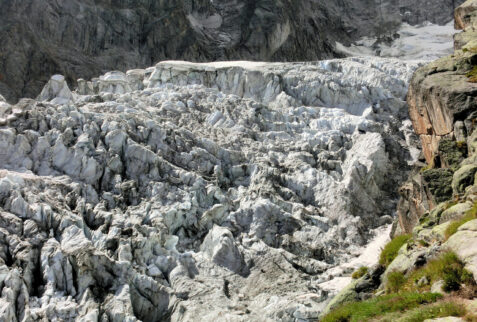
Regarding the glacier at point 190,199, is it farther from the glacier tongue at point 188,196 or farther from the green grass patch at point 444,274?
the green grass patch at point 444,274

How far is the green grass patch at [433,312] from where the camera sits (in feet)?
32.9

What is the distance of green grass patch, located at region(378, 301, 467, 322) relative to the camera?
1002cm

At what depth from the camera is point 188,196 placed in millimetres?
32250

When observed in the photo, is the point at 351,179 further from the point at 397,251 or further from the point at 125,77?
the point at 125,77

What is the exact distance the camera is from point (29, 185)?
2923 cm

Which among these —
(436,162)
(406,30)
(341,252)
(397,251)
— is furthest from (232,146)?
(406,30)

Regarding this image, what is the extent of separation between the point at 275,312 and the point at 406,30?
77537 millimetres

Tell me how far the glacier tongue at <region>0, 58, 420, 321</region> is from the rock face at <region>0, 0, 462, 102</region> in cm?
1633

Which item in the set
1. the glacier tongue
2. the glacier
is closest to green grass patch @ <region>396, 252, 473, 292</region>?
the glacier

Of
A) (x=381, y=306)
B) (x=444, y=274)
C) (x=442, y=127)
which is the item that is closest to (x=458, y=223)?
(x=444, y=274)

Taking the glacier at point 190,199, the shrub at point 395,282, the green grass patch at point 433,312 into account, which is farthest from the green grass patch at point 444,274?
the glacier at point 190,199

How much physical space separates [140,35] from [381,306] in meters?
67.1

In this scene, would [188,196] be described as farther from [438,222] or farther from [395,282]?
[395,282]

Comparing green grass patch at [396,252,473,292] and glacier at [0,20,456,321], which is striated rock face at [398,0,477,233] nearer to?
green grass patch at [396,252,473,292]
